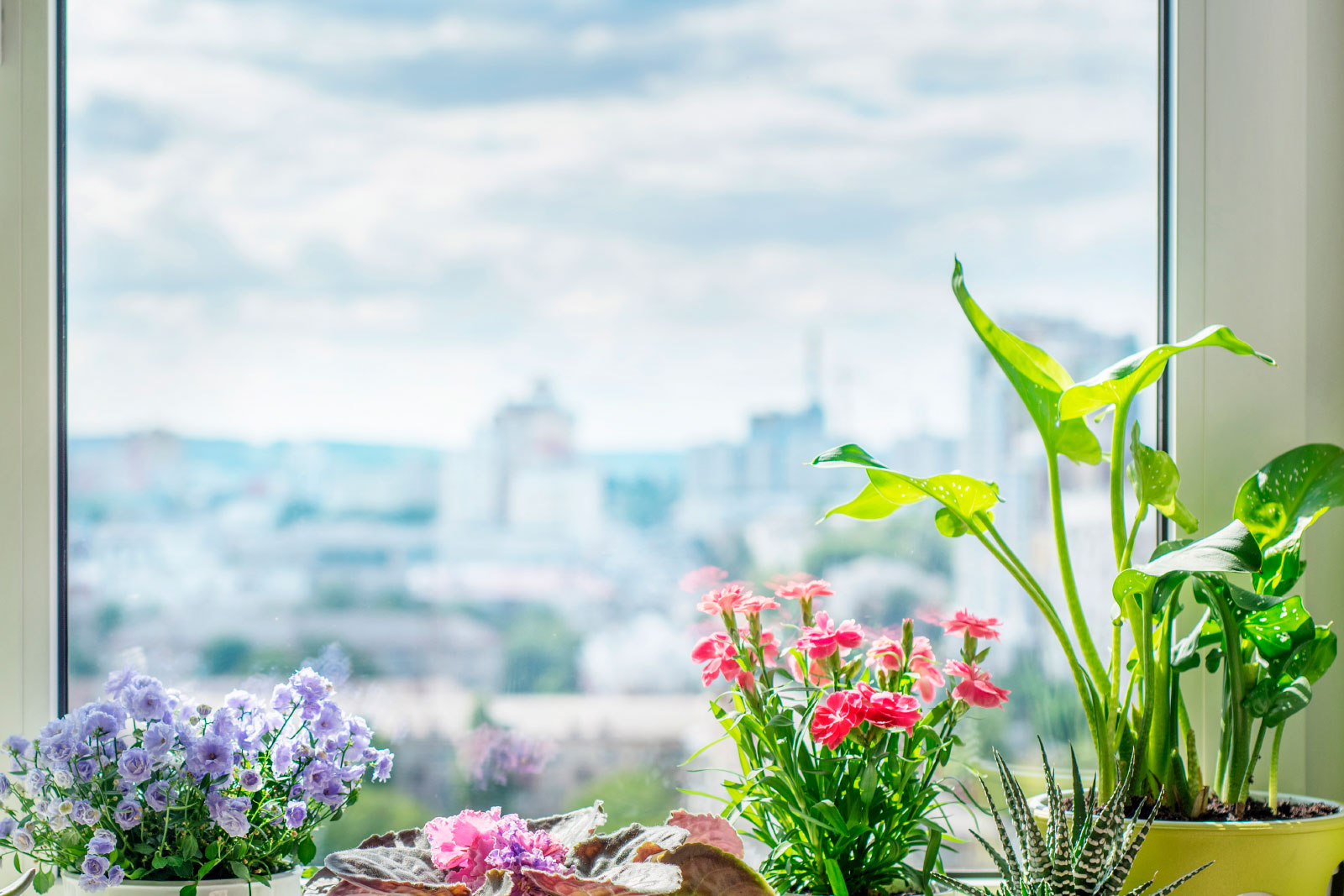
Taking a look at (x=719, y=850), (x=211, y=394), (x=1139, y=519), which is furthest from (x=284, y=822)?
(x=1139, y=519)

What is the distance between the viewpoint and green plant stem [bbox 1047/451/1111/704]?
1.04m

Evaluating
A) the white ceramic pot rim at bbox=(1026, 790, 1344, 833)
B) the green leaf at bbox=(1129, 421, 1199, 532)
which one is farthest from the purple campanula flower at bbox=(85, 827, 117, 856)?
the green leaf at bbox=(1129, 421, 1199, 532)

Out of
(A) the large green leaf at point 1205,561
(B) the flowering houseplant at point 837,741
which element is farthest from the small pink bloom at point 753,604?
(A) the large green leaf at point 1205,561

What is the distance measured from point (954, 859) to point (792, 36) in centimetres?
108

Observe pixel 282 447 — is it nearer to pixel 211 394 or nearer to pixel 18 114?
pixel 211 394

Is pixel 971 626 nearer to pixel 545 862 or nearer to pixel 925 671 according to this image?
pixel 925 671

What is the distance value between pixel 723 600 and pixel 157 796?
22.3 inches

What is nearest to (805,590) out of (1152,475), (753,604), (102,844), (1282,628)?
(753,604)

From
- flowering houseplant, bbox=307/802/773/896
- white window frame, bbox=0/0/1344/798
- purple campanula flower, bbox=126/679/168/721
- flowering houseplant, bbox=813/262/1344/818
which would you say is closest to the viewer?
flowering houseplant, bbox=307/802/773/896

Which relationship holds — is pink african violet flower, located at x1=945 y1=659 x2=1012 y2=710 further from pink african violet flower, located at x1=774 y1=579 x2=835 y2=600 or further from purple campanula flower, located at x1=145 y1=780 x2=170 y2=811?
purple campanula flower, located at x1=145 y1=780 x2=170 y2=811

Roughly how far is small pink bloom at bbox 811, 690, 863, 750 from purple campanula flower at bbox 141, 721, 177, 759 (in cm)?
60

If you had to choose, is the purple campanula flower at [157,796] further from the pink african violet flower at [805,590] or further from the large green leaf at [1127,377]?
the large green leaf at [1127,377]

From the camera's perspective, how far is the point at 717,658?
1046mm

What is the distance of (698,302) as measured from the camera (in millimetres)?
1250
